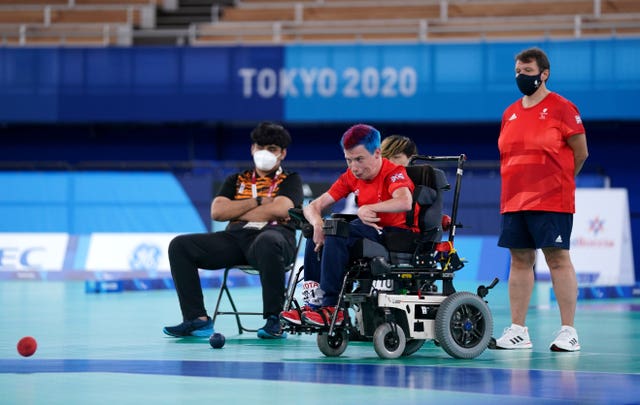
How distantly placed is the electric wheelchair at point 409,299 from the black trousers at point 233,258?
1050 millimetres

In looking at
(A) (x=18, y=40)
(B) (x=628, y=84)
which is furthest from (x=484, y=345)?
(A) (x=18, y=40)

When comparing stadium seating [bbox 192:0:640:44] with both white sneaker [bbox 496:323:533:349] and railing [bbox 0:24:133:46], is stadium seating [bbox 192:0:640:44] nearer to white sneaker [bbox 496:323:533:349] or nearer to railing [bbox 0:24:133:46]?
railing [bbox 0:24:133:46]

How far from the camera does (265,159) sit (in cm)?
792

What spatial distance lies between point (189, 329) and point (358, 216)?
1.79 m

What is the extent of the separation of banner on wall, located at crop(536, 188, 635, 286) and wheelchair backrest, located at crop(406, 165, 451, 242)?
700cm

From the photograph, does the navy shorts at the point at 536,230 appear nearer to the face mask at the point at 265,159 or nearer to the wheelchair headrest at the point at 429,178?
the wheelchair headrest at the point at 429,178

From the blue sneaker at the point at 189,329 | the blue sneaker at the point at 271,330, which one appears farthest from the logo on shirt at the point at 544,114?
the blue sneaker at the point at 189,329

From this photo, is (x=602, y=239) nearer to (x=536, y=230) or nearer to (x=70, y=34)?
(x=536, y=230)

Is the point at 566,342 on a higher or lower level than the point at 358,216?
lower

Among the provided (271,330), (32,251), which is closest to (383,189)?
(271,330)

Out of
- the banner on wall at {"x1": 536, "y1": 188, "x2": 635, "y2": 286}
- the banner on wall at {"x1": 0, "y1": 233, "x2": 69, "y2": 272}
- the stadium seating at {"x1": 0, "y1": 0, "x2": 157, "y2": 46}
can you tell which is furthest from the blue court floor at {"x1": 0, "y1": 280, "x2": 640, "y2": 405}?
the stadium seating at {"x1": 0, "y1": 0, "x2": 157, "y2": 46}

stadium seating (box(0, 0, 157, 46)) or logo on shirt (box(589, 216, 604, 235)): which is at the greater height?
stadium seating (box(0, 0, 157, 46))

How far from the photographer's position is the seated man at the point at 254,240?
757 centimetres

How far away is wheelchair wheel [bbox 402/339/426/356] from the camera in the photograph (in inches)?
254
